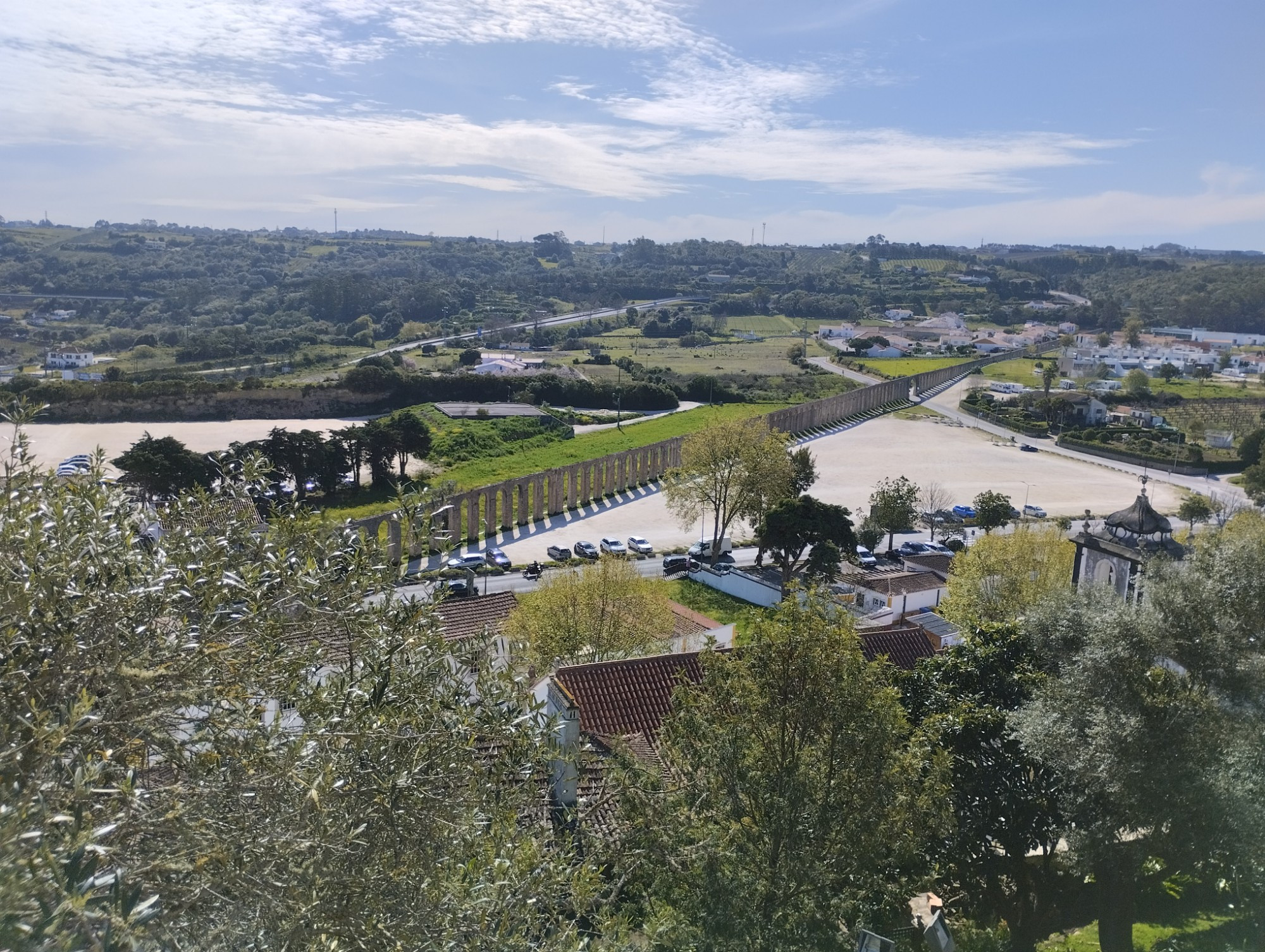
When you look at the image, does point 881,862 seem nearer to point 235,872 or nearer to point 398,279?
point 235,872

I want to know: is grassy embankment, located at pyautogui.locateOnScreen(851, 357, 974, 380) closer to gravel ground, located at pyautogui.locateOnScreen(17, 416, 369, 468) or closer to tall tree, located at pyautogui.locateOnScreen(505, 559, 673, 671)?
gravel ground, located at pyautogui.locateOnScreen(17, 416, 369, 468)

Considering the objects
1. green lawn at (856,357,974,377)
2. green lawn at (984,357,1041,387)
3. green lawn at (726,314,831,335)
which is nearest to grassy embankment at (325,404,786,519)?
green lawn at (856,357,974,377)

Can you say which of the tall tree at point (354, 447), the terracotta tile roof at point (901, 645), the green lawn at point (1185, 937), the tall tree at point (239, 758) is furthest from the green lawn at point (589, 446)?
the tall tree at point (239, 758)

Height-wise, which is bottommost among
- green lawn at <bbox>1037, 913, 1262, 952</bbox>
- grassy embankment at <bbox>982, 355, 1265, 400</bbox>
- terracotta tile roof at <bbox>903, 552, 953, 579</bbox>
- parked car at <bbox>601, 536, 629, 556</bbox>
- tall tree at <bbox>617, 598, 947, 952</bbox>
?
parked car at <bbox>601, 536, 629, 556</bbox>

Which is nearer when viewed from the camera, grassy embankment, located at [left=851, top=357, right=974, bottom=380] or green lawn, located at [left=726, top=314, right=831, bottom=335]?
grassy embankment, located at [left=851, top=357, right=974, bottom=380]

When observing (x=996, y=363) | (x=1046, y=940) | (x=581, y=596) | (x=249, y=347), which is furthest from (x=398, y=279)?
(x=1046, y=940)

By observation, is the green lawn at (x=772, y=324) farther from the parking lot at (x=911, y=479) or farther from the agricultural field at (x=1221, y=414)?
the parking lot at (x=911, y=479)

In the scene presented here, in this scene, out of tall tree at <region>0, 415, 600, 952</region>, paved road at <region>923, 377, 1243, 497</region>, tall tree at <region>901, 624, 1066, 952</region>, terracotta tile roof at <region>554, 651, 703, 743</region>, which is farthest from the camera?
paved road at <region>923, 377, 1243, 497</region>
